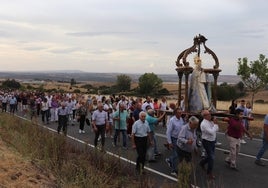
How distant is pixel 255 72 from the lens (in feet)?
131

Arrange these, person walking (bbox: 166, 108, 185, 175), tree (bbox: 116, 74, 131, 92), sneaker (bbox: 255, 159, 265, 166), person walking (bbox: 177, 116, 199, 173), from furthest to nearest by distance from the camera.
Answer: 1. tree (bbox: 116, 74, 131, 92)
2. sneaker (bbox: 255, 159, 265, 166)
3. person walking (bbox: 166, 108, 185, 175)
4. person walking (bbox: 177, 116, 199, 173)

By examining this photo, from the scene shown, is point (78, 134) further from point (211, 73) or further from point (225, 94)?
point (225, 94)

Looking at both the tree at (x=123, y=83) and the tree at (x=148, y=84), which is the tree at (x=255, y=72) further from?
the tree at (x=123, y=83)

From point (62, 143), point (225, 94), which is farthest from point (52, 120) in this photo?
point (225, 94)

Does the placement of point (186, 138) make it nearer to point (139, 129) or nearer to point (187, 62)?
point (139, 129)

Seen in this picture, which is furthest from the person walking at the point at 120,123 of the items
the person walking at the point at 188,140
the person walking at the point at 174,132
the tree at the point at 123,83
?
the tree at the point at 123,83

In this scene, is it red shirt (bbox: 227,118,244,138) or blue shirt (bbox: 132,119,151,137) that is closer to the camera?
blue shirt (bbox: 132,119,151,137)

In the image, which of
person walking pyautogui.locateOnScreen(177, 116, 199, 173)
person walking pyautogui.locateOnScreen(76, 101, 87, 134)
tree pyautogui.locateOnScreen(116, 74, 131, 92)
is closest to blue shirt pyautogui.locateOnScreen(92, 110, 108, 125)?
person walking pyautogui.locateOnScreen(177, 116, 199, 173)

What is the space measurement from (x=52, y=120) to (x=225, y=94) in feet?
118

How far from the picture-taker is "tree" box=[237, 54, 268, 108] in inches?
1550

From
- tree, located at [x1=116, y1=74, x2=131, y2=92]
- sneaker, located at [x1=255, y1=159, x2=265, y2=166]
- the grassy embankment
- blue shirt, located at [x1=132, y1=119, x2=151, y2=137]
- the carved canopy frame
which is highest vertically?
the carved canopy frame

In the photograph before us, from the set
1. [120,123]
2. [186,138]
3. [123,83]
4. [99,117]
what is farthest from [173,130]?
[123,83]

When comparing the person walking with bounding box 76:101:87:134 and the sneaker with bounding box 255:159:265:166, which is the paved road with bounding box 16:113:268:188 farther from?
the person walking with bounding box 76:101:87:134

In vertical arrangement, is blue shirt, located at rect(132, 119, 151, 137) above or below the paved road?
above
